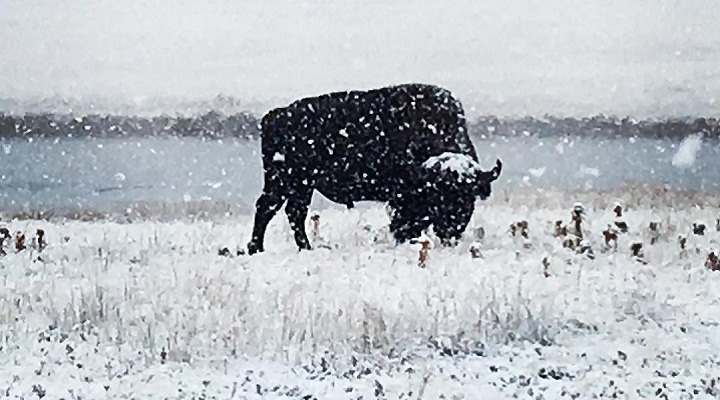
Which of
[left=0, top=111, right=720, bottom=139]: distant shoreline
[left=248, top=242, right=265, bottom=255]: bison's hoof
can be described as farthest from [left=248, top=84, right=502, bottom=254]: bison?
[left=0, top=111, right=720, bottom=139]: distant shoreline

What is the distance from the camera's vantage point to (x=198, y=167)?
277 cm

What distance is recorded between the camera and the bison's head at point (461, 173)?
2797 millimetres

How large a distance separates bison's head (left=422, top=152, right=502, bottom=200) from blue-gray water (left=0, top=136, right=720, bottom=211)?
39 millimetres

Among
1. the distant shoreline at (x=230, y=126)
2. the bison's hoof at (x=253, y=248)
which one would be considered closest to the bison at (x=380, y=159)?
the bison's hoof at (x=253, y=248)

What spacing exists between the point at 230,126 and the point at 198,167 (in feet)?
0.51

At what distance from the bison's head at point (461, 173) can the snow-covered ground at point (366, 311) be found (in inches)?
2.6

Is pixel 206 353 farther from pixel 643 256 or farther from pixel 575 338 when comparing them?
pixel 643 256

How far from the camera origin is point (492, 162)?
2812 mm

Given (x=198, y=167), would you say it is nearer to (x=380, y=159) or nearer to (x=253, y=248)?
(x=253, y=248)

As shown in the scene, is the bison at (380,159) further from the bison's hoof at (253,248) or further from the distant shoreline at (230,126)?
the distant shoreline at (230,126)

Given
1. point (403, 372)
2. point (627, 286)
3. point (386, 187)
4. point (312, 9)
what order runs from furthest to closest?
1. point (386, 187)
2. point (312, 9)
3. point (627, 286)
4. point (403, 372)

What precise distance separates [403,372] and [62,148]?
3.92ft

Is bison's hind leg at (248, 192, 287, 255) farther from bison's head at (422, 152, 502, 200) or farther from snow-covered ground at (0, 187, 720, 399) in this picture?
bison's head at (422, 152, 502, 200)

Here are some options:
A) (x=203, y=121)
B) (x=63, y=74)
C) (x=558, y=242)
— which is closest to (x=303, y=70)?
(x=203, y=121)
